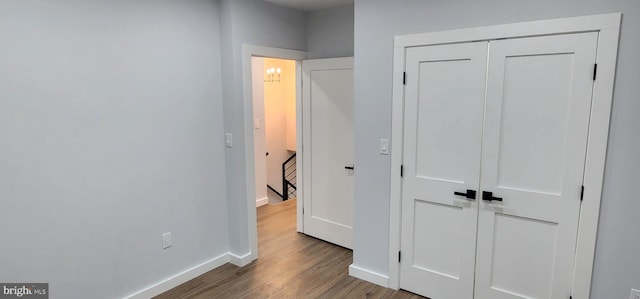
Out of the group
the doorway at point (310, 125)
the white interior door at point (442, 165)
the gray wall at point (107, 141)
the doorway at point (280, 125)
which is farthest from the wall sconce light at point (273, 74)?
the white interior door at point (442, 165)

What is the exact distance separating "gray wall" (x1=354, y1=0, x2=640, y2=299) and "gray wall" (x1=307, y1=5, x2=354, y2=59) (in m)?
0.66

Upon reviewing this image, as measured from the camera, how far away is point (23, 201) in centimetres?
227

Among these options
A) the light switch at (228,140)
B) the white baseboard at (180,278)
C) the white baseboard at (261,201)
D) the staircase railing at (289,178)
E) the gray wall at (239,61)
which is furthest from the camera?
the staircase railing at (289,178)

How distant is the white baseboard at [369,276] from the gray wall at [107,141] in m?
1.33

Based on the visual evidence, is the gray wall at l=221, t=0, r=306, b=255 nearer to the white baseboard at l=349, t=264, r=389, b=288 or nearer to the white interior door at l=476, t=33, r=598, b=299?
the white baseboard at l=349, t=264, r=389, b=288

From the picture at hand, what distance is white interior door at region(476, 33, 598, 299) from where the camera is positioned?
87.6 inches

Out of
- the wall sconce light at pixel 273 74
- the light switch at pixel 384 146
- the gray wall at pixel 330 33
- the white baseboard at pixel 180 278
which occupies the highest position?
the gray wall at pixel 330 33

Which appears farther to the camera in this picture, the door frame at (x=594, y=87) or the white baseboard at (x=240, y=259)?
the white baseboard at (x=240, y=259)

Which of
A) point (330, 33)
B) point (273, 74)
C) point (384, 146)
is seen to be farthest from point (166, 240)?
point (273, 74)

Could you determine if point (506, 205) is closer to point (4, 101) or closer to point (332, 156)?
point (332, 156)

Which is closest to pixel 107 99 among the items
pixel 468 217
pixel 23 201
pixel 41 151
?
pixel 41 151

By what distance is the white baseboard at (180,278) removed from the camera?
9.66ft

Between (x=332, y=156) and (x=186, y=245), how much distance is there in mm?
1659

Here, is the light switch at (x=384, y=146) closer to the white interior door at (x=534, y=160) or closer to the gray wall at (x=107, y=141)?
the white interior door at (x=534, y=160)
